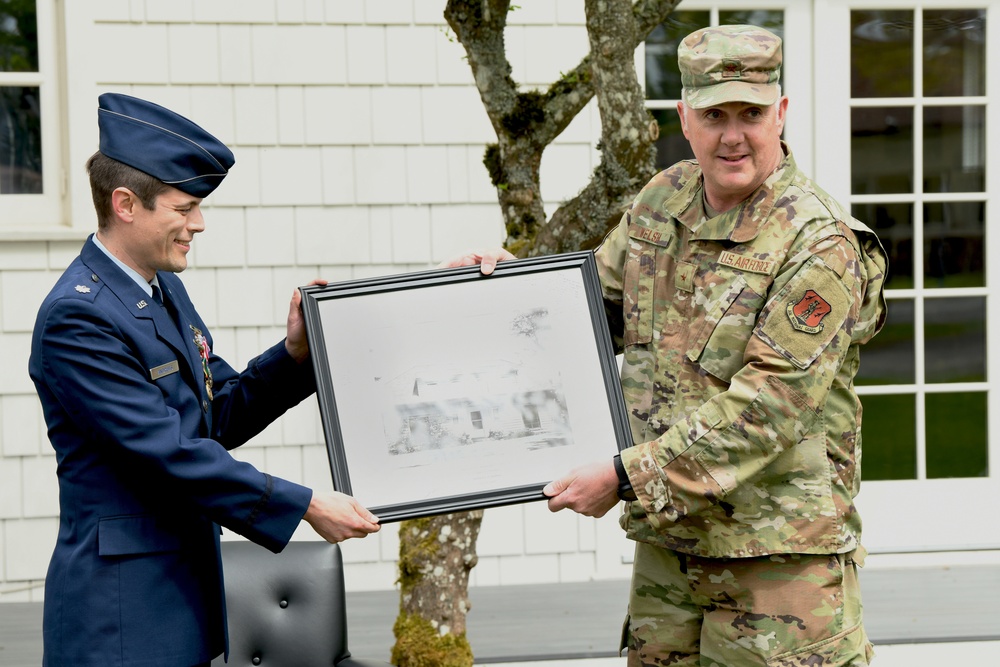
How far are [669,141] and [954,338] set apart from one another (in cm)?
162

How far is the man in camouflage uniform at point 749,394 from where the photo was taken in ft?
7.39

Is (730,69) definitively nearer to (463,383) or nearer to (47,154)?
(463,383)

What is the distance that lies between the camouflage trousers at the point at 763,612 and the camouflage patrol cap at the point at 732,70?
92cm

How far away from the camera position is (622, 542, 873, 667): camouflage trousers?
231 centimetres

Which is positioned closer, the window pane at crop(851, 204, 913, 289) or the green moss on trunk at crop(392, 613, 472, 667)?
the green moss on trunk at crop(392, 613, 472, 667)

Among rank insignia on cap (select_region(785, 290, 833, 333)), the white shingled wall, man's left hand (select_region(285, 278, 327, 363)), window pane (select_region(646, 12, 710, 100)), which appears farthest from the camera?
window pane (select_region(646, 12, 710, 100))

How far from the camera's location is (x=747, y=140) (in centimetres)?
230

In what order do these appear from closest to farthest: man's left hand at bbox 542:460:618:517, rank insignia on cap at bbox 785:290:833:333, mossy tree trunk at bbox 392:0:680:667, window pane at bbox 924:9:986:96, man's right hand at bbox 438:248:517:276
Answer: rank insignia on cap at bbox 785:290:833:333
man's left hand at bbox 542:460:618:517
man's right hand at bbox 438:248:517:276
mossy tree trunk at bbox 392:0:680:667
window pane at bbox 924:9:986:96

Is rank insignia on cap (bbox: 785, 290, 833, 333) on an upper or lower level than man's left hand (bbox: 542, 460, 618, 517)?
upper

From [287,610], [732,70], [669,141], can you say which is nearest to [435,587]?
[287,610]

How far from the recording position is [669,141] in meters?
5.23

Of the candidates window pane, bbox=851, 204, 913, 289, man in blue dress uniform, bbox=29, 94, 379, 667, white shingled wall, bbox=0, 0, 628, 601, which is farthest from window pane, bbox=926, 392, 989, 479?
man in blue dress uniform, bbox=29, 94, 379, 667

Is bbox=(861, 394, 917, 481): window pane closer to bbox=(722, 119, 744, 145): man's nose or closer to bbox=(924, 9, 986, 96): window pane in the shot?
bbox=(924, 9, 986, 96): window pane

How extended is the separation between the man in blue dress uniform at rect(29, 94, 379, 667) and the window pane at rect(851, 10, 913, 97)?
12.3 feet
